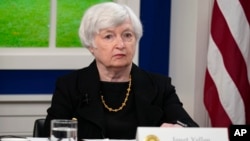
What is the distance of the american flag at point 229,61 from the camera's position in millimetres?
3678

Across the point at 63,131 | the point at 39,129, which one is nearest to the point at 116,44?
the point at 39,129

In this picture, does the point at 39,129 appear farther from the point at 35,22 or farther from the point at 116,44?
the point at 35,22

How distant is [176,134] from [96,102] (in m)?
0.89

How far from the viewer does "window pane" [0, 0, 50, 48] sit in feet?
14.3

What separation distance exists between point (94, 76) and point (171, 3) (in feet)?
5.33

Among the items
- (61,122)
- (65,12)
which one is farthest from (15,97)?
(61,122)

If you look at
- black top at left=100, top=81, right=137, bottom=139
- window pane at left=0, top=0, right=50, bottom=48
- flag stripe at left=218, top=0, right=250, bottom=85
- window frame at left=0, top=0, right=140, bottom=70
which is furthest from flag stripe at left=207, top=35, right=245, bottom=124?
window pane at left=0, top=0, right=50, bottom=48

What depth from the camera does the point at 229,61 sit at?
146 inches

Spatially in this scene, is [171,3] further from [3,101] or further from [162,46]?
[3,101]

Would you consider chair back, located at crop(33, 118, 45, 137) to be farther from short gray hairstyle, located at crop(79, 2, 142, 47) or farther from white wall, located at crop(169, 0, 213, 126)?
white wall, located at crop(169, 0, 213, 126)

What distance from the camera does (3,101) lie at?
4156 mm

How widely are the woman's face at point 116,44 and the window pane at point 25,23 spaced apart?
1.64 metres

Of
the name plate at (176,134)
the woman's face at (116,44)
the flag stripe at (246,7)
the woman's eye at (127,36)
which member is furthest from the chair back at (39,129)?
the flag stripe at (246,7)

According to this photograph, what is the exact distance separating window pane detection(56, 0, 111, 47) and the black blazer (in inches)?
60.1
